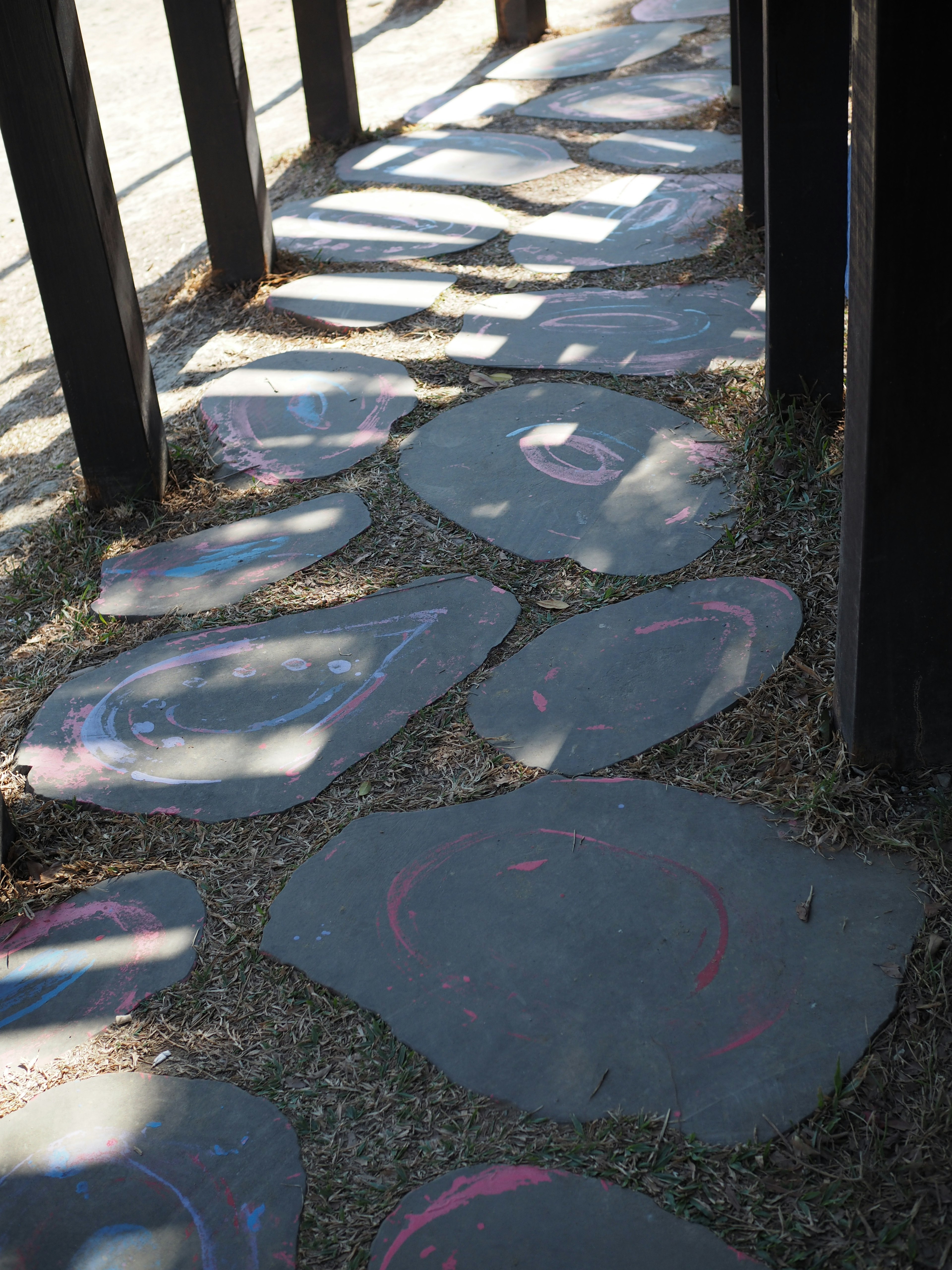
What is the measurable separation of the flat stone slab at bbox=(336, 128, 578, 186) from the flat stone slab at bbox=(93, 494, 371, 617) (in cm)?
295

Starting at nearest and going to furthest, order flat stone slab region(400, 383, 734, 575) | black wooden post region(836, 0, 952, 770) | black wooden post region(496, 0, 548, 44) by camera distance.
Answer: black wooden post region(836, 0, 952, 770) → flat stone slab region(400, 383, 734, 575) → black wooden post region(496, 0, 548, 44)

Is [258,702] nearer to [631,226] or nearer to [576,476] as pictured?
[576,476]

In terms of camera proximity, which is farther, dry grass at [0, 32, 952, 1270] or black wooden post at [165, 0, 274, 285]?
black wooden post at [165, 0, 274, 285]

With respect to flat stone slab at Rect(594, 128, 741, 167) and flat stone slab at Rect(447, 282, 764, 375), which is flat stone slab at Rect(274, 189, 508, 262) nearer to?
flat stone slab at Rect(447, 282, 764, 375)

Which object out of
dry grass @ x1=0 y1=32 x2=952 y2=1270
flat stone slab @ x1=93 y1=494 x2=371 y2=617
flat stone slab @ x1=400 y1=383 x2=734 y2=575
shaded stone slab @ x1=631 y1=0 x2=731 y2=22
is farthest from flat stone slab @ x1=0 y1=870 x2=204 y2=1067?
shaded stone slab @ x1=631 y1=0 x2=731 y2=22

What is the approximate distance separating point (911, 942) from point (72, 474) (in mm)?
2954

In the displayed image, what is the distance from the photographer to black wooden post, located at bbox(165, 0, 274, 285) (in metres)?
3.84

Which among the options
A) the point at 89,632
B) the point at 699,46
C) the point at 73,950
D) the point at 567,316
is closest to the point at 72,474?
the point at 89,632

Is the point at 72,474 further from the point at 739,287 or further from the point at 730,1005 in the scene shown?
the point at 730,1005

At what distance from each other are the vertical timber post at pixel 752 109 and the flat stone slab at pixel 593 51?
2925 millimetres

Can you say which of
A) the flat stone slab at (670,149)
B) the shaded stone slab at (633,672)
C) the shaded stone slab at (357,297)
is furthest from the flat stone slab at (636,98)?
the shaded stone slab at (633,672)

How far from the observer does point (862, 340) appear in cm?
162

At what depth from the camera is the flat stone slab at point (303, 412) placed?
127 inches

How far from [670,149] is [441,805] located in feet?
14.5
